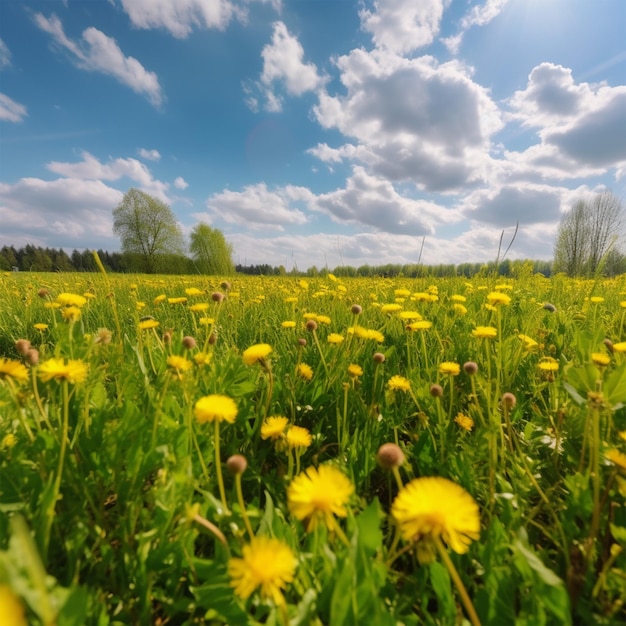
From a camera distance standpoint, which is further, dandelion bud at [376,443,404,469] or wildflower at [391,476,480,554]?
dandelion bud at [376,443,404,469]

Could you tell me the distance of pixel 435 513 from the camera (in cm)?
57

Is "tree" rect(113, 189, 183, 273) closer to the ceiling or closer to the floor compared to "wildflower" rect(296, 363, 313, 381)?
closer to the ceiling

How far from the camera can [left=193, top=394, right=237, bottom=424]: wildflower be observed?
0.83 m

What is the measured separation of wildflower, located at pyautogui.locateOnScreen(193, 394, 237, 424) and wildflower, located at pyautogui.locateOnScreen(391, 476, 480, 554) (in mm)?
407

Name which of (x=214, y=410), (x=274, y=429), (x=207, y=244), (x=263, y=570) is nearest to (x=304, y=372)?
(x=274, y=429)

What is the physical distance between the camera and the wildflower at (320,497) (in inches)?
24.4

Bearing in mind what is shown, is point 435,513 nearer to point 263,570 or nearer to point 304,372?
point 263,570

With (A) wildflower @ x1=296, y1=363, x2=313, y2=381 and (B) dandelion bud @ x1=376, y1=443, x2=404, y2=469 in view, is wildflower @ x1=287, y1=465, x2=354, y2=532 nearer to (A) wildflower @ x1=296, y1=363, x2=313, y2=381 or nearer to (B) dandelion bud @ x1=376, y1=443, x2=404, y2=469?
(B) dandelion bud @ x1=376, y1=443, x2=404, y2=469

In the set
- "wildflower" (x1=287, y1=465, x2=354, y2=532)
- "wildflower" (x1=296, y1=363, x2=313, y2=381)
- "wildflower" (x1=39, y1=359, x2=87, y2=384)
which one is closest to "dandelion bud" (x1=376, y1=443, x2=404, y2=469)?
"wildflower" (x1=287, y1=465, x2=354, y2=532)

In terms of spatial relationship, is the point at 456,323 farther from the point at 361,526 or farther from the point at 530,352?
the point at 361,526

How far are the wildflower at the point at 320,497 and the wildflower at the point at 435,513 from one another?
0.31ft

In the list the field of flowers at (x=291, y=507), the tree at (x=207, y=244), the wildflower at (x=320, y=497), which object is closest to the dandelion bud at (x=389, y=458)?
the field of flowers at (x=291, y=507)

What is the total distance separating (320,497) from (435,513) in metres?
0.19

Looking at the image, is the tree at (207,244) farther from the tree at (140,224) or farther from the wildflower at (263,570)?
the wildflower at (263,570)
